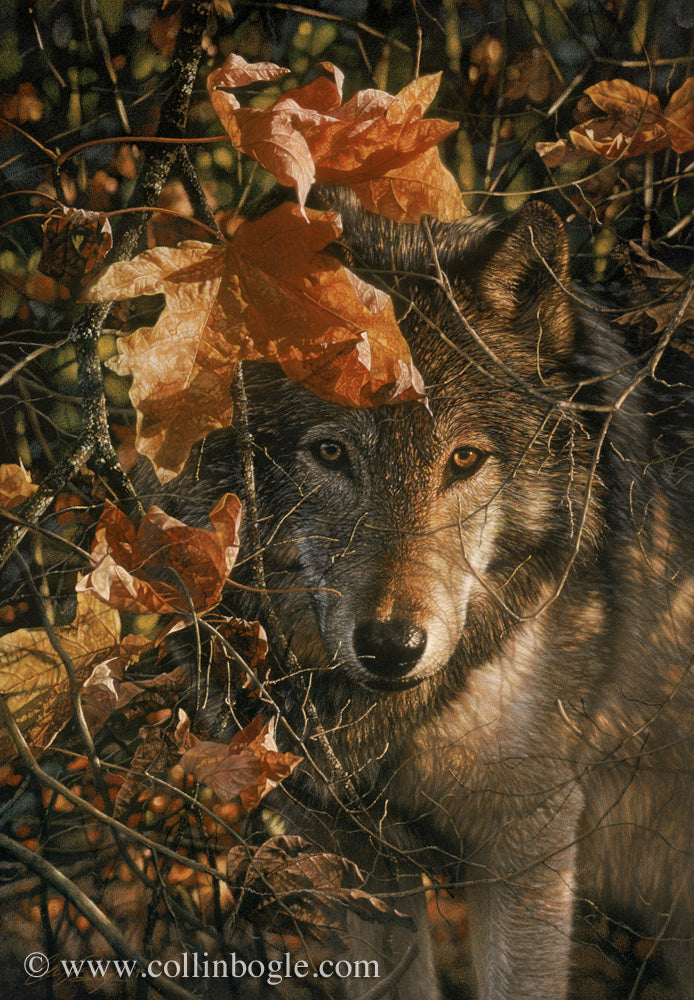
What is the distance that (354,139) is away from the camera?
32.5 inches

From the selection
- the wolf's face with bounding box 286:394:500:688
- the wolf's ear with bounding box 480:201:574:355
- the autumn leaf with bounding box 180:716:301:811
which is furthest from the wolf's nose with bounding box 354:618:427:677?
the wolf's ear with bounding box 480:201:574:355

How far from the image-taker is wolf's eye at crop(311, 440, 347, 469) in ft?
3.09

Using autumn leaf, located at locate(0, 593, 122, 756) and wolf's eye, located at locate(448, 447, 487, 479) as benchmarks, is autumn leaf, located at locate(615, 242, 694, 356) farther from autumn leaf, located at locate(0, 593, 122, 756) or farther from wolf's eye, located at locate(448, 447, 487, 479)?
autumn leaf, located at locate(0, 593, 122, 756)

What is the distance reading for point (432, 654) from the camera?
914mm

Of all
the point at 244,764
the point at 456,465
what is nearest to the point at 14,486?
the point at 244,764

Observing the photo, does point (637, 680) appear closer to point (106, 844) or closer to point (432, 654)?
point (432, 654)

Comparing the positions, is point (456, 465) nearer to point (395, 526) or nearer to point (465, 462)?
point (465, 462)

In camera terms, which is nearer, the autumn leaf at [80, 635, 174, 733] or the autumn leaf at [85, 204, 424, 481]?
the autumn leaf at [85, 204, 424, 481]

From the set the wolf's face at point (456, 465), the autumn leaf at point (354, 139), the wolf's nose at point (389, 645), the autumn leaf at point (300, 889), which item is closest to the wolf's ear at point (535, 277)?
the wolf's face at point (456, 465)

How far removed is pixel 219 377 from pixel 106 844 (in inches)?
27.7

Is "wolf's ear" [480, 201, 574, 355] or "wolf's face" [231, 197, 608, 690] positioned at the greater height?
"wolf's ear" [480, 201, 574, 355]

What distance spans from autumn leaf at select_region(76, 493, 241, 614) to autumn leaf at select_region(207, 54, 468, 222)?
45cm

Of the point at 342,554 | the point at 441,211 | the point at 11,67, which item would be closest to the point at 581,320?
the point at 441,211

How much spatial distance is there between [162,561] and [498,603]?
0.48 meters
